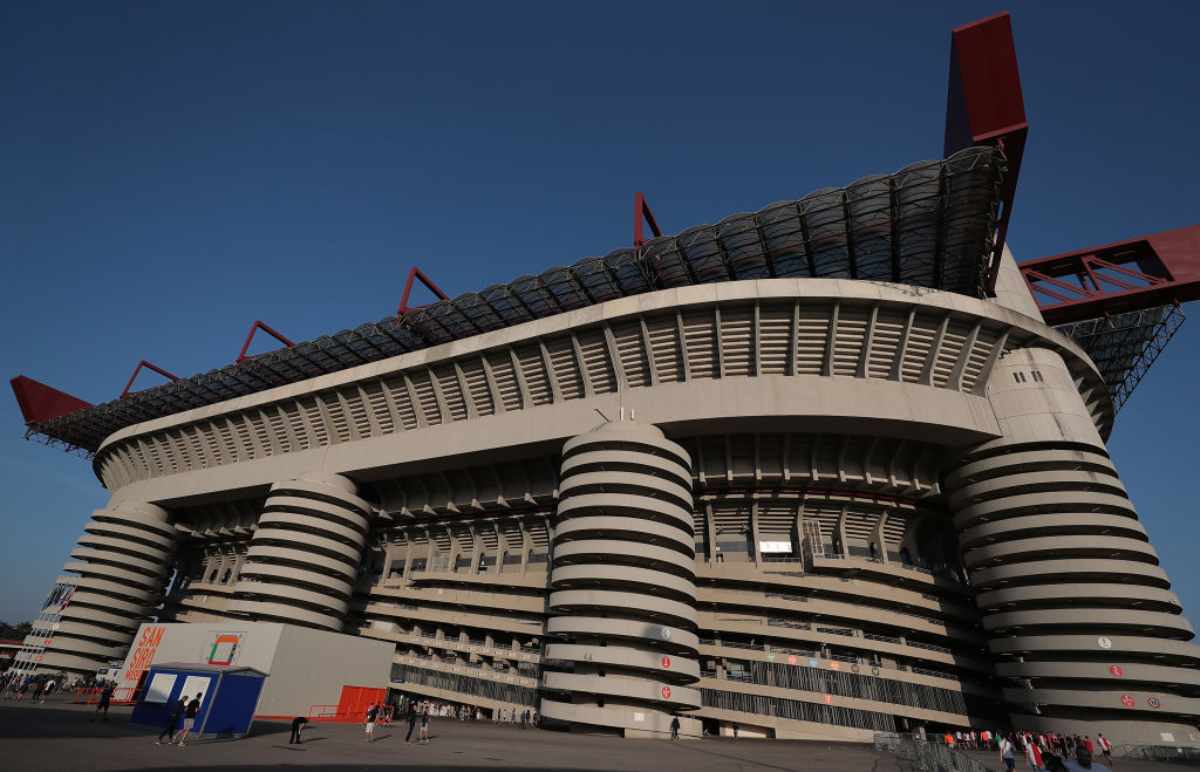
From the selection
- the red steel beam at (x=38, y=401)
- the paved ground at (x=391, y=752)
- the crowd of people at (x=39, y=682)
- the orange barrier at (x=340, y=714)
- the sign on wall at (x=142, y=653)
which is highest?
the red steel beam at (x=38, y=401)

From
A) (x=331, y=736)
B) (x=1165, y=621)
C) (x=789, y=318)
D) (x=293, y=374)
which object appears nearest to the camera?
(x=331, y=736)

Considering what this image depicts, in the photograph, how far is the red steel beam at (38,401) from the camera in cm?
6675

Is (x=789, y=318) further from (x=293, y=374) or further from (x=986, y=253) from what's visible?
(x=293, y=374)

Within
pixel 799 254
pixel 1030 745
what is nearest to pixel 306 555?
pixel 799 254

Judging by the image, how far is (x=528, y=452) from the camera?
40.7 meters

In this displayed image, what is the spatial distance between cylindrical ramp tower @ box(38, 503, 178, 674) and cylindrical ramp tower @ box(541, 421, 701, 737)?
47.6m

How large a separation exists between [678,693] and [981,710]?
18.5 meters

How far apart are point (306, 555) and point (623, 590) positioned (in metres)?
26.5

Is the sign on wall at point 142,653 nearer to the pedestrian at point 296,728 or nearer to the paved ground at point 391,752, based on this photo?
the paved ground at point 391,752

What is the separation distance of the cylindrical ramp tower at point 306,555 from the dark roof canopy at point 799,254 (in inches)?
486

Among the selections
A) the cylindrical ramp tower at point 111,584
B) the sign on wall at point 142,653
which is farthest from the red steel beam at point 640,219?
the cylindrical ramp tower at point 111,584

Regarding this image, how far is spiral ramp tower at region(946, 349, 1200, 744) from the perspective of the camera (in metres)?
28.0

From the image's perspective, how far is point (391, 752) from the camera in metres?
18.6

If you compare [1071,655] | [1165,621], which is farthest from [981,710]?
[1165,621]
